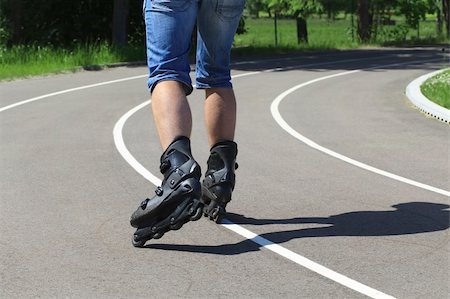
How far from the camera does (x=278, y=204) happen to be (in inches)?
286

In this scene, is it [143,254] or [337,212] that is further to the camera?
[337,212]

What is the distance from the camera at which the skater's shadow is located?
19.4 ft

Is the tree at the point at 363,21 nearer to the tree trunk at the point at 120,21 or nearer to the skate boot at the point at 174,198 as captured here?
the tree trunk at the point at 120,21

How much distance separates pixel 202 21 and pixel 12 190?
2682 millimetres

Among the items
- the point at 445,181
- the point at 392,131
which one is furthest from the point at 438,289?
the point at 392,131

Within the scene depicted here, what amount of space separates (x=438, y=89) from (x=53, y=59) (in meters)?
11.1

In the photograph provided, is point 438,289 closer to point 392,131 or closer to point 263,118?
point 392,131

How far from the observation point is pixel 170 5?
5.87 metres

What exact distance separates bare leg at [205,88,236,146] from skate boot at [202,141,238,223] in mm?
68

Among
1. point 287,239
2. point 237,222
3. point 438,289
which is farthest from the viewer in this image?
point 237,222

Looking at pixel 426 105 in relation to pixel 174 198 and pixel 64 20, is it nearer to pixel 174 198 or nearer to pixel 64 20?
pixel 174 198

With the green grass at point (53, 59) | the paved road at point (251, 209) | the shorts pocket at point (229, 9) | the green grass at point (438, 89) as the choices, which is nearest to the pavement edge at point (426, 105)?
the green grass at point (438, 89)

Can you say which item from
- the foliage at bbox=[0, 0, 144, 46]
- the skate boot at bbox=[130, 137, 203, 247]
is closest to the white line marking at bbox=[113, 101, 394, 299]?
the skate boot at bbox=[130, 137, 203, 247]

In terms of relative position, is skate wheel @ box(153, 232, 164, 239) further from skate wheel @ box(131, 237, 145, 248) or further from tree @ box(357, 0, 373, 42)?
tree @ box(357, 0, 373, 42)
